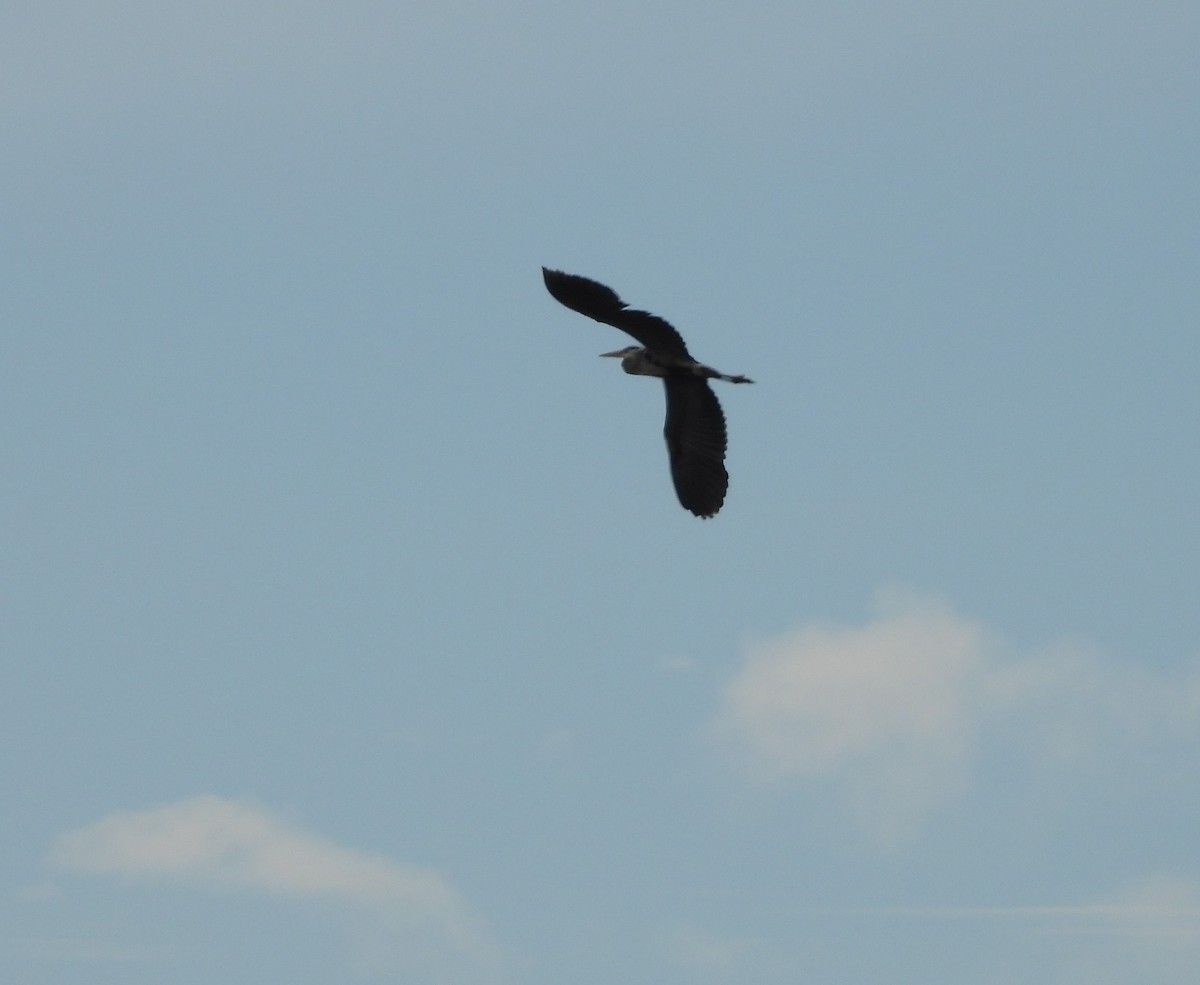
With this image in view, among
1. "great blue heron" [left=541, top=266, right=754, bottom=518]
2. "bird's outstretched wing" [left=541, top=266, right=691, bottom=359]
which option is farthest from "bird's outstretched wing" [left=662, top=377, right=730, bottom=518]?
"bird's outstretched wing" [left=541, top=266, right=691, bottom=359]

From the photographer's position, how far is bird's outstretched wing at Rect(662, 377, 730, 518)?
2398cm

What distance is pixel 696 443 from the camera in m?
24.2

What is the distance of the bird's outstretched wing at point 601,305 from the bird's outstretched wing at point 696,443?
132cm

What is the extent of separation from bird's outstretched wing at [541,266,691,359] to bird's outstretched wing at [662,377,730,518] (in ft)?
4.31

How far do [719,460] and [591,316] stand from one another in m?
3.06

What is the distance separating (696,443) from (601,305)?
2962 mm

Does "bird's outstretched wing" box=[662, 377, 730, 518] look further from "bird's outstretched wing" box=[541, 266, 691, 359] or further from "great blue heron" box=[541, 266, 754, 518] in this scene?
"bird's outstretched wing" box=[541, 266, 691, 359]

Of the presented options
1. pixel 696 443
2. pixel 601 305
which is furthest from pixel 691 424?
pixel 601 305

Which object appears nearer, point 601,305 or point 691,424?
point 601,305

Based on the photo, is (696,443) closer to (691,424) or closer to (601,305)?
(691,424)

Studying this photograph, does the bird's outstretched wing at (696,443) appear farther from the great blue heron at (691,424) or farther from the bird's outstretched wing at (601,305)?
the bird's outstretched wing at (601,305)

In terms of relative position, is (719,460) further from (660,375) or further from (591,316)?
(591,316)

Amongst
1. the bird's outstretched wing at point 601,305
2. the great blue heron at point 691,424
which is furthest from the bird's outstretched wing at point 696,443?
the bird's outstretched wing at point 601,305

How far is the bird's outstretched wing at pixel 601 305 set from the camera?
71.7 feet
